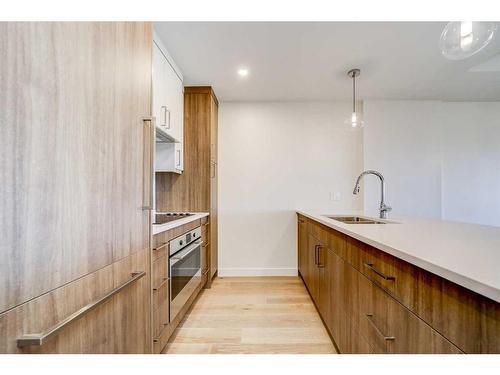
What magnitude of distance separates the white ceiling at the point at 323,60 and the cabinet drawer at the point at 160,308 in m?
1.90

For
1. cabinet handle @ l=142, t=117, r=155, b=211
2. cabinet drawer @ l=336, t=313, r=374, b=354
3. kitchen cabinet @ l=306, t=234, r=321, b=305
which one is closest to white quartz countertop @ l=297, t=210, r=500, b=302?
cabinet drawer @ l=336, t=313, r=374, b=354

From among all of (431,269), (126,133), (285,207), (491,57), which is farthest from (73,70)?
(491,57)

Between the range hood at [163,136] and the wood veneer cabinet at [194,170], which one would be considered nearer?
the range hood at [163,136]

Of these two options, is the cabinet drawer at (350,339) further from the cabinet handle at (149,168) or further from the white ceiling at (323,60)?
the white ceiling at (323,60)

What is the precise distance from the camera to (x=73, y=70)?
70 cm

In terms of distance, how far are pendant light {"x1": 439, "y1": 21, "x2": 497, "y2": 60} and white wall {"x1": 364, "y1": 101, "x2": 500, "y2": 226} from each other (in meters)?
2.21

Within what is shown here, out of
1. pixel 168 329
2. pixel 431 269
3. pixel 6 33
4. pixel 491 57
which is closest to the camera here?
pixel 6 33

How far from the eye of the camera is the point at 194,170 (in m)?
2.87

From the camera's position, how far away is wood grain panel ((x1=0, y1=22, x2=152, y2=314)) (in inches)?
21.1

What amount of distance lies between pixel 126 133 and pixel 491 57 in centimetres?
342

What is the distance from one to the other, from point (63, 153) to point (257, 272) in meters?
3.03

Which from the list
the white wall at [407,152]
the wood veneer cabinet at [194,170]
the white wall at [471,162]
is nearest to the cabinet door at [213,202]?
the wood veneer cabinet at [194,170]

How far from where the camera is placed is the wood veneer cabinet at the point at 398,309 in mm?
584
